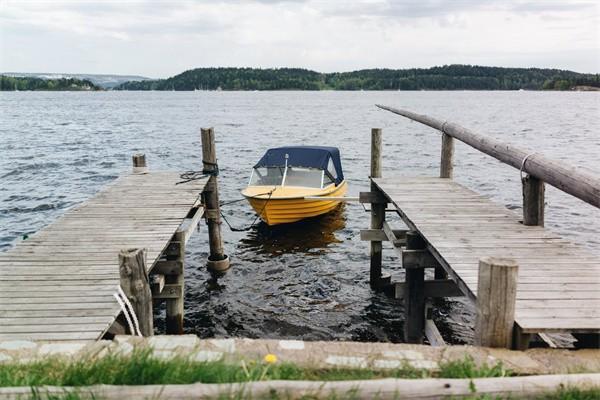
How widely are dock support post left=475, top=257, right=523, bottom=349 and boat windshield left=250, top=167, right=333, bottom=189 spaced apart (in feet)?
37.3

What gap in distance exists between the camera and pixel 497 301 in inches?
185

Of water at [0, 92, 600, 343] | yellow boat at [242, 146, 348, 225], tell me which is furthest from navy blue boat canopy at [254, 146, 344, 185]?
water at [0, 92, 600, 343]

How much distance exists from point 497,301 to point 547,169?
3319 mm

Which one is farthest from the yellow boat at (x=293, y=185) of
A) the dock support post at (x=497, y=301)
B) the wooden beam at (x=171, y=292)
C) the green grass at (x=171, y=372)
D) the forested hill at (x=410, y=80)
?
the forested hill at (x=410, y=80)

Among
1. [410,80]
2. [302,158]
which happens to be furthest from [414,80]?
[302,158]

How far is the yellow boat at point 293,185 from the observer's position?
15289 mm

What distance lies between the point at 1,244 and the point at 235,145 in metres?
25.9

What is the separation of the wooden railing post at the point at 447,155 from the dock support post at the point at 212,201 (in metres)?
5.09

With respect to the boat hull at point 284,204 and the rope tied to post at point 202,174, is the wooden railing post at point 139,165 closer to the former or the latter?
the rope tied to post at point 202,174

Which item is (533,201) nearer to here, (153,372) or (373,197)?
(373,197)

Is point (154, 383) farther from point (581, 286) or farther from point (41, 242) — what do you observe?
point (41, 242)

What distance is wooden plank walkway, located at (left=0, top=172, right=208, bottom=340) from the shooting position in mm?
5312

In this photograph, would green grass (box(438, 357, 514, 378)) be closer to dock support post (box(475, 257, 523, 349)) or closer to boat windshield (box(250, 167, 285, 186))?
dock support post (box(475, 257, 523, 349))

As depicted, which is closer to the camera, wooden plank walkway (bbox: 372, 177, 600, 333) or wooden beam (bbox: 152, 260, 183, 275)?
wooden plank walkway (bbox: 372, 177, 600, 333)
